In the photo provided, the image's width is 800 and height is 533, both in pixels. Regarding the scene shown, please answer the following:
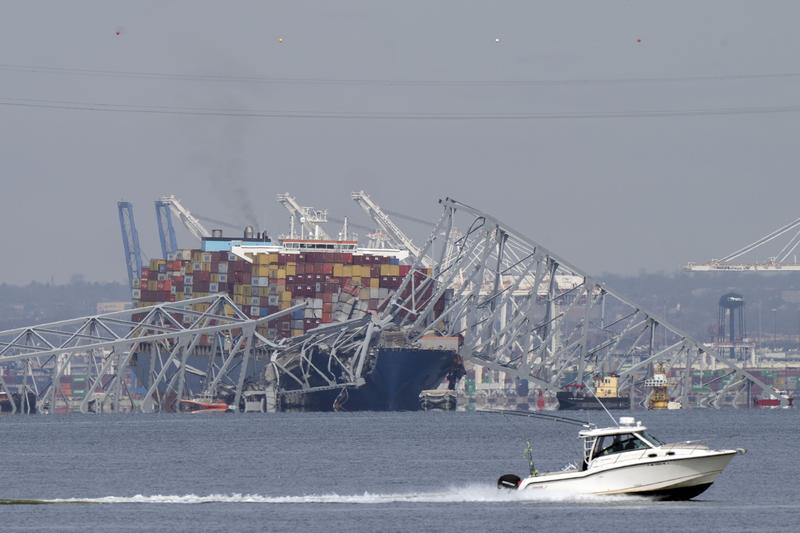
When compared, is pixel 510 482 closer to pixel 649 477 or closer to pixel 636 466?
pixel 636 466

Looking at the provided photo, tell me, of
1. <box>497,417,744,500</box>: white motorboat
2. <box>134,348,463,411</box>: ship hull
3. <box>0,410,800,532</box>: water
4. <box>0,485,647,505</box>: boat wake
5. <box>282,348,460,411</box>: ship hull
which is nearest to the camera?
<box>497,417,744,500</box>: white motorboat

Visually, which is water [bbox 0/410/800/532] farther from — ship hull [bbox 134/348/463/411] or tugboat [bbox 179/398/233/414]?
tugboat [bbox 179/398/233/414]

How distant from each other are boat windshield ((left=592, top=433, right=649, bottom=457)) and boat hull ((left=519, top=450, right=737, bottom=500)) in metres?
0.45

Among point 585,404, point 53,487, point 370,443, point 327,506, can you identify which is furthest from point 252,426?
point 327,506

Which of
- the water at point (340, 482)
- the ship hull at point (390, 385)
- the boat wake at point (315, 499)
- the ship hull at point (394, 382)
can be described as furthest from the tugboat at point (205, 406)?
the boat wake at point (315, 499)

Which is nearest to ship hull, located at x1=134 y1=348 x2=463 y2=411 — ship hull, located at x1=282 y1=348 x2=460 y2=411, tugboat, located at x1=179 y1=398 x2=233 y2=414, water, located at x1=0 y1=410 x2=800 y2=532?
ship hull, located at x1=282 y1=348 x2=460 y2=411

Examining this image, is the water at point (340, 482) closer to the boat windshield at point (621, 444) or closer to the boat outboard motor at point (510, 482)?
the boat outboard motor at point (510, 482)

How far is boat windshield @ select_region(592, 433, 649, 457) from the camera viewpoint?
200 feet

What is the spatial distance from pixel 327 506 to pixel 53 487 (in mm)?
17956

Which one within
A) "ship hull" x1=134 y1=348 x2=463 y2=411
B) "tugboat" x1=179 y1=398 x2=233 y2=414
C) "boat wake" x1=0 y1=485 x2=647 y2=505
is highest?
"ship hull" x1=134 y1=348 x2=463 y2=411

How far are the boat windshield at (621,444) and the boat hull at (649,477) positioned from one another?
449 mm

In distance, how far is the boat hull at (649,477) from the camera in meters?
61.0

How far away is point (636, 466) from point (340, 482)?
2335cm

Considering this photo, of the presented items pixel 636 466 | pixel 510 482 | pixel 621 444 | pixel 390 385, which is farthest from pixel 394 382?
pixel 636 466
